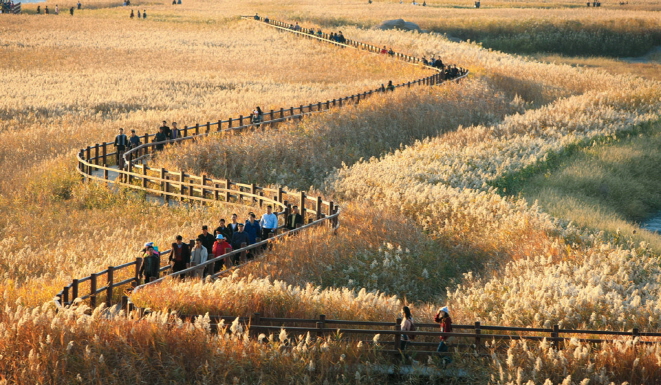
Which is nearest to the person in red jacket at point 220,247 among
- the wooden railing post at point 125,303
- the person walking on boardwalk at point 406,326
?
the wooden railing post at point 125,303

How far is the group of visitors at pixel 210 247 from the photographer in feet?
48.9

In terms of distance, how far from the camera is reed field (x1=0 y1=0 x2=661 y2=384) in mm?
11656

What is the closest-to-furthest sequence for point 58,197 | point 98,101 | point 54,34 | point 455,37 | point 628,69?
point 58,197
point 98,101
point 628,69
point 54,34
point 455,37

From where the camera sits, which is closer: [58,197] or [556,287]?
[556,287]

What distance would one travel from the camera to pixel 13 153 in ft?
98.7

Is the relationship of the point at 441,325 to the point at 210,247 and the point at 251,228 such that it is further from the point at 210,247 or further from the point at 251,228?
the point at 251,228

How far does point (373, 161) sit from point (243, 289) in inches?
704

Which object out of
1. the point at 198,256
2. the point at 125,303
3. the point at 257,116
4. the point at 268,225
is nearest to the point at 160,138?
the point at 257,116

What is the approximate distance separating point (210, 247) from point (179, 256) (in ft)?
4.53

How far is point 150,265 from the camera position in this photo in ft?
48.6

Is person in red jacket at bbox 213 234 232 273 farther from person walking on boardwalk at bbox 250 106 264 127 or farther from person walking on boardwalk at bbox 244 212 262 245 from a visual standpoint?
person walking on boardwalk at bbox 250 106 264 127

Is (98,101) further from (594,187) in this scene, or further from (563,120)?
(594,187)

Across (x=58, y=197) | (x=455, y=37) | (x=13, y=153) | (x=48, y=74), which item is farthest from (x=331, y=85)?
(x=455, y=37)

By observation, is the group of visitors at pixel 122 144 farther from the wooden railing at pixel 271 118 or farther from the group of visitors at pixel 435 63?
the group of visitors at pixel 435 63
